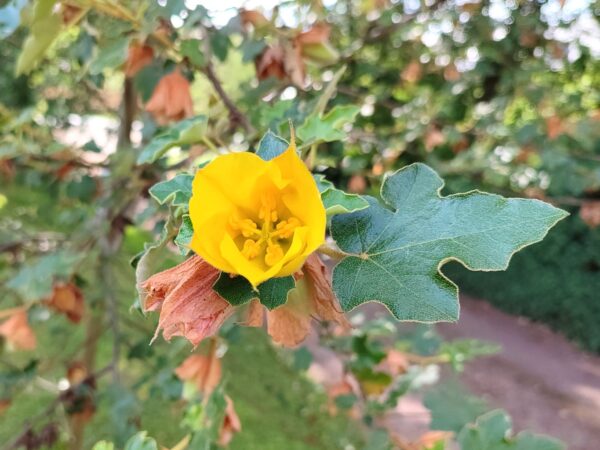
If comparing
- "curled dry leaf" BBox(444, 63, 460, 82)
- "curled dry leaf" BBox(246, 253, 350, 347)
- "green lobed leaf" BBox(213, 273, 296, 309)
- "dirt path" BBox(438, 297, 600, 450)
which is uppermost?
"green lobed leaf" BBox(213, 273, 296, 309)

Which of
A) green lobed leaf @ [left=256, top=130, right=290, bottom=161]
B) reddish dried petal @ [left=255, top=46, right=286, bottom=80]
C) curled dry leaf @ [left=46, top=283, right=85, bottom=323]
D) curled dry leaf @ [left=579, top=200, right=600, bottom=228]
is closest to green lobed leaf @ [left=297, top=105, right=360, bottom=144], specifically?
green lobed leaf @ [left=256, top=130, right=290, bottom=161]

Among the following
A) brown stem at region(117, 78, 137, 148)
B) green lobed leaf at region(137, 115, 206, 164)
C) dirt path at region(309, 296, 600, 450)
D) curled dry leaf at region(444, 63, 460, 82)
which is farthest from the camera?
dirt path at region(309, 296, 600, 450)

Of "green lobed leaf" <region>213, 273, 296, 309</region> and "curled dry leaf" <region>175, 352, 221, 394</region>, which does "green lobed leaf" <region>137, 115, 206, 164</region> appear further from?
"curled dry leaf" <region>175, 352, 221, 394</region>

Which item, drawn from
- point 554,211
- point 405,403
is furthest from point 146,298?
point 405,403

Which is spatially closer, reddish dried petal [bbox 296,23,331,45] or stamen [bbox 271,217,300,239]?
stamen [bbox 271,217,300,239]

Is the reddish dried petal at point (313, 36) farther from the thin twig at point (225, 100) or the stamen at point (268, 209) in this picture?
the stamen at point (268, 209)

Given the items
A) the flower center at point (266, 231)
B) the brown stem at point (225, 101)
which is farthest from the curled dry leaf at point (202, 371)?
the flower center at point (266, 231)

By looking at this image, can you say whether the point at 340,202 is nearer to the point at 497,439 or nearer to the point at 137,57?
the point at 497,439
